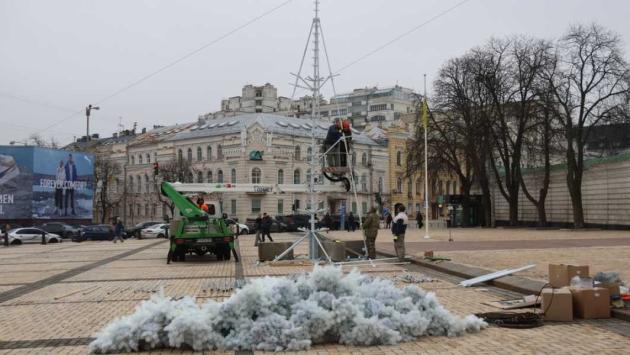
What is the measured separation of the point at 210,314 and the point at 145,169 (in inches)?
3304

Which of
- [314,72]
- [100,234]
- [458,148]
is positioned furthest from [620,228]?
[100,234]

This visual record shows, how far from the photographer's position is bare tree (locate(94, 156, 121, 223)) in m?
82.6

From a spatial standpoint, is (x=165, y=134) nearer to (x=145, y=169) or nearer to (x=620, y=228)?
(x=145, y=169)

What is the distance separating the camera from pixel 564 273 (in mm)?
11031

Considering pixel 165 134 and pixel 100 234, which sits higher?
pixel 165 134

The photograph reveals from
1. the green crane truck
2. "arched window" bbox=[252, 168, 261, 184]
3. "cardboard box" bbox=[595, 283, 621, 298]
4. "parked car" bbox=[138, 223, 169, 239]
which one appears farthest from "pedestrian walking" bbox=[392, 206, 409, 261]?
"arched window" bbox=[252, 168, 261, 184]

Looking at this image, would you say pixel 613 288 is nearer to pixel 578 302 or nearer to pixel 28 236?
pixel 578 302

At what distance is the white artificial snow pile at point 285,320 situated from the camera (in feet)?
25.1

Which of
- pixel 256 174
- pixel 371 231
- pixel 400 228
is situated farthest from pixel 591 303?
pixel 256 174

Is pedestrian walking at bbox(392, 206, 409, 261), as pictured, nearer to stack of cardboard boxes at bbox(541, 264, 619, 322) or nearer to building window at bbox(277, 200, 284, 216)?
stack of cardboard boxes at bbox(541, 264, 619, 322)

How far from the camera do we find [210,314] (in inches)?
313

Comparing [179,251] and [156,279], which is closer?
[156,279]

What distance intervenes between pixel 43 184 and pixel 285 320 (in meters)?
59.7

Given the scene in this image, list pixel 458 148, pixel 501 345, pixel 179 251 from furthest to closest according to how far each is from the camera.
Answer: pixel 458 148 < pixel 179 251 < pixel 501 345
